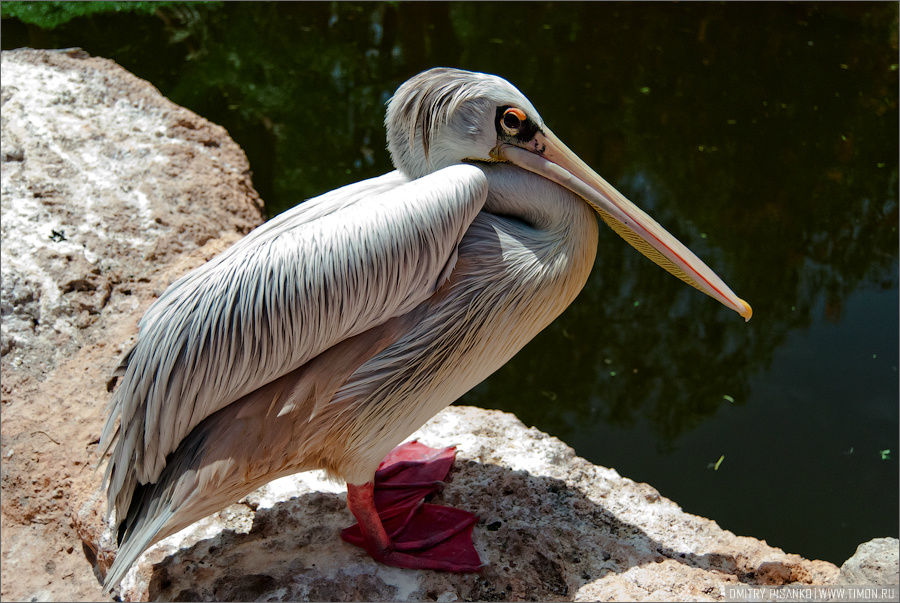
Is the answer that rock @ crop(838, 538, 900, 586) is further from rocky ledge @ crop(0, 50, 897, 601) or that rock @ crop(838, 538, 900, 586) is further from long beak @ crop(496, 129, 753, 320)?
long beak @ crop(496, 129, 753, 320)

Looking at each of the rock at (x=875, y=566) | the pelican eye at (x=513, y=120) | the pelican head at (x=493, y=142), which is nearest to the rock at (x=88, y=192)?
the pelican head at (x=493, y=142)

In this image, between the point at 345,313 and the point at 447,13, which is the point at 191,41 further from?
the point at 345,313

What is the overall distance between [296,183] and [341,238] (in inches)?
141

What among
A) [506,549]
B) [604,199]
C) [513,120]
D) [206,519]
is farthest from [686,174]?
[206,519]

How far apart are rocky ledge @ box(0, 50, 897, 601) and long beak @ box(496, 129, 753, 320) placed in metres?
0.83

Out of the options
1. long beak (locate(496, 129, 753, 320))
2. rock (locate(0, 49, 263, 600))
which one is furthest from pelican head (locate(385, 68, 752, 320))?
rock (locate(0, 49, 263, 600))

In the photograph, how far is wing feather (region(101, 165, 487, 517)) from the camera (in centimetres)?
211

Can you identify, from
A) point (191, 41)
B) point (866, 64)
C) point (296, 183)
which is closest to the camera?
point (296, 183)

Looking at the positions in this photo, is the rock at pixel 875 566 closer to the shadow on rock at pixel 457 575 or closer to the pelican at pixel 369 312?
the shadow on rock at pixel 457 575

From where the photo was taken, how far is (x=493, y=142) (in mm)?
2332

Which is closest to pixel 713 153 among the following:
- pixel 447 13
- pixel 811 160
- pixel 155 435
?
pixel 811 160

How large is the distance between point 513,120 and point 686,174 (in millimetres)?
3594

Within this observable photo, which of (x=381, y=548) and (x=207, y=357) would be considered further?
(x=381, y=548)

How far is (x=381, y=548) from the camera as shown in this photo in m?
2.49
